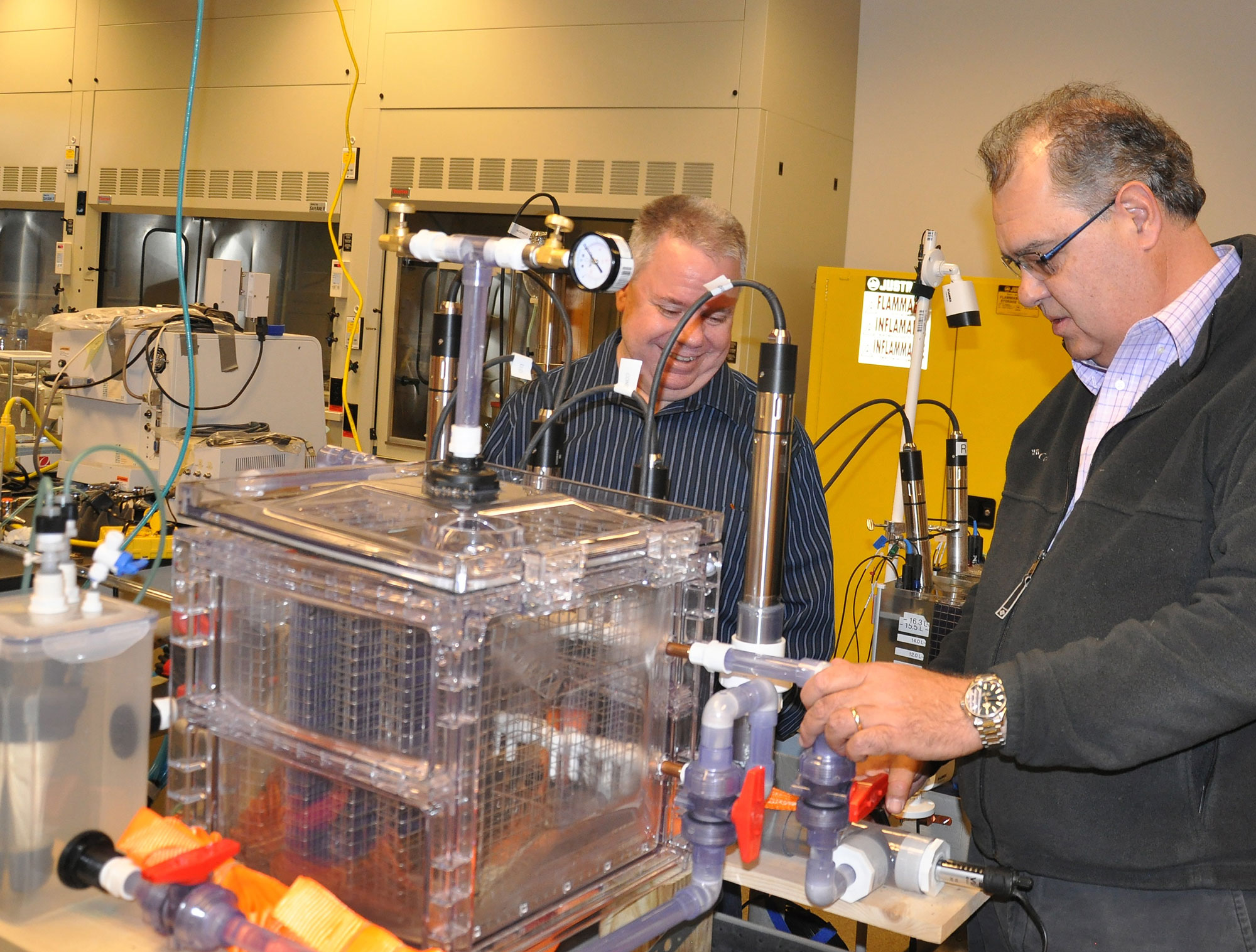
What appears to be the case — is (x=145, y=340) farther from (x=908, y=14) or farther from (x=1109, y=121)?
(x=908, y=14)

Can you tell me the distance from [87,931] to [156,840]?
9cm

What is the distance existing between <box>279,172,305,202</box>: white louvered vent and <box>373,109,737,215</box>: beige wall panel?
0.45 meters

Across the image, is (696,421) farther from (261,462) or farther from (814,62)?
(814,62)

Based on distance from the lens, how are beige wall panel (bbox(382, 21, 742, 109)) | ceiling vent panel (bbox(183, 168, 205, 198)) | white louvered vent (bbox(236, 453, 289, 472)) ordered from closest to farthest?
white louvered vent (bbox(236, 453, 289, 472)) → beige wall panel (bbox(382, 21, 742, 109)) → ceiling vent panel (bbox(183, 168, 205, 198))

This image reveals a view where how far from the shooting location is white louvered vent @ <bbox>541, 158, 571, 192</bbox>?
443cm

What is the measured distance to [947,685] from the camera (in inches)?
43.6

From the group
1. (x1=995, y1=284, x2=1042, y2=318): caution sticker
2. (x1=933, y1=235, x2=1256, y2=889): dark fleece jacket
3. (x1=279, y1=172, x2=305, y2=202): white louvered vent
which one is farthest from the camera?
(x1=279, y1=172, x2=305, y2=202): white louvered vent

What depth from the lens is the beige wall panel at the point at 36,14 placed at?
5770 millimetres

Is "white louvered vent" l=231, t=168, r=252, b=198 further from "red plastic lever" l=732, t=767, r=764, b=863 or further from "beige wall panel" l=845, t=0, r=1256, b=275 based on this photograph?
"red plastic lever" l=732, t=767, r=764, b=863

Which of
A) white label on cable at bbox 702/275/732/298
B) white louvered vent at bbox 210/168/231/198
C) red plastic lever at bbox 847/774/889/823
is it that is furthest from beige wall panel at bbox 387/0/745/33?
red plastic lever at bbox 847/774/889/823

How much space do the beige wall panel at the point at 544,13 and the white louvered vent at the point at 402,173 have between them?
21.0 inches

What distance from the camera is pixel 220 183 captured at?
5316 millimetres

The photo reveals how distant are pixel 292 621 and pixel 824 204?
13.0 feet

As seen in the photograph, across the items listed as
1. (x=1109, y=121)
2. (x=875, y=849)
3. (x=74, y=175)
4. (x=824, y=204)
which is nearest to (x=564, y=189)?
(x=824, y=204)
